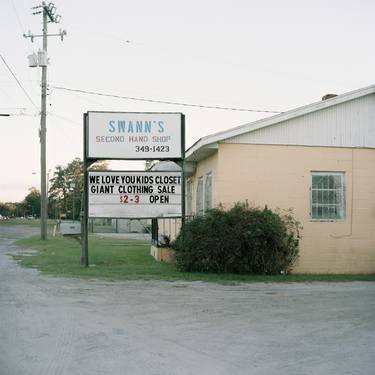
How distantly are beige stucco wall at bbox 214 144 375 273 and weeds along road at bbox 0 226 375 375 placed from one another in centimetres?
395

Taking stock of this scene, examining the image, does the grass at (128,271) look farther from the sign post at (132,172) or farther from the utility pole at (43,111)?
the utility pole at (43,111)

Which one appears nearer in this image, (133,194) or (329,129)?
(133,194)

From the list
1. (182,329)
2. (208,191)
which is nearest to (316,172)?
(208,191)

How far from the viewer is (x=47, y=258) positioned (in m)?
19.9

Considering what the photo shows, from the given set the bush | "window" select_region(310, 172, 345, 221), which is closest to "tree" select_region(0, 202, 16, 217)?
"window" select_region(310, 172, 345, 221)

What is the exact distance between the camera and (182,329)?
8.65m

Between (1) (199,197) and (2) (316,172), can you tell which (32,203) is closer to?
(1) (199,197)

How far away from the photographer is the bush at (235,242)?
15.5 metres

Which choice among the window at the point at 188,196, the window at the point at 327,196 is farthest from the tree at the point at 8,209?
the window at the point at 327,196

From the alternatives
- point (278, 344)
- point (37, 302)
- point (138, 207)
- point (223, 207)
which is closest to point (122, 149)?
point (138, 207)

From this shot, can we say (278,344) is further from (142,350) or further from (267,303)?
(267,303)

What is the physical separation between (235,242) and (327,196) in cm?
393

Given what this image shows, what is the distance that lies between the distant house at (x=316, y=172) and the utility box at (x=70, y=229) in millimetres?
3772

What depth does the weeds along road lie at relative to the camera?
22.0 ft
